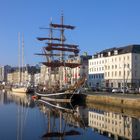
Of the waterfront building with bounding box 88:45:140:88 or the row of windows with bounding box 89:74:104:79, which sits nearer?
the waterfront building with bounding box 88:45:140:88

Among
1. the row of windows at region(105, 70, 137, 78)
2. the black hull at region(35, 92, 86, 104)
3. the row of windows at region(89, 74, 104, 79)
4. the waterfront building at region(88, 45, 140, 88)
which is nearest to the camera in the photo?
the black hull at region(35, 92, 86, 104)

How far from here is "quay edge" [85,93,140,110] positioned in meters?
52.9

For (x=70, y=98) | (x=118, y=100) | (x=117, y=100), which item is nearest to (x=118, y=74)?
(x=70, y=98)

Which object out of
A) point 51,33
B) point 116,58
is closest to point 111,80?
point 116,58

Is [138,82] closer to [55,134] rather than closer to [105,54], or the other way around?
[105,54]

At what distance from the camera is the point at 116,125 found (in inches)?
1548

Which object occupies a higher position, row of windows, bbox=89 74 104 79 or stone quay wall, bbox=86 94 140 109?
row of windows, bbox=89 74 104 79

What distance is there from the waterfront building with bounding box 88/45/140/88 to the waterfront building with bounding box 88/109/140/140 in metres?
45.9

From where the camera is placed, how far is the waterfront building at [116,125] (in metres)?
33.1

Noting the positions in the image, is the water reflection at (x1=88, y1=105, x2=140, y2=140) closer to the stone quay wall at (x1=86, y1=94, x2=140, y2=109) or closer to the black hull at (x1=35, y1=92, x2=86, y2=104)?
the stone quay wall at (x1=86, y1=94, x2=140, y2=109)

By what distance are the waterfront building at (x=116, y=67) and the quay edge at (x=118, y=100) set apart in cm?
2362

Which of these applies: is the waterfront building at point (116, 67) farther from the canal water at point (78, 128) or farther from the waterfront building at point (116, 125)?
the canal water at point (78, 128)

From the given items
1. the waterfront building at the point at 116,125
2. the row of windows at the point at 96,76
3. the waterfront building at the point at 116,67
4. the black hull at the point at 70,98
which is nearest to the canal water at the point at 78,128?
the waterfront building at the point at 116,125

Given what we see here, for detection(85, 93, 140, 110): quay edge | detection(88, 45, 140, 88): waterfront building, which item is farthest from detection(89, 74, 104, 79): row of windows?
detection(85, 93, 140, 110): quay edge
